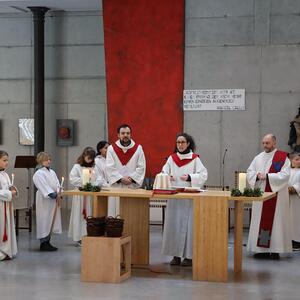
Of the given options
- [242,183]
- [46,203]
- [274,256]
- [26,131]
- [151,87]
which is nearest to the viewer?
[242,183]

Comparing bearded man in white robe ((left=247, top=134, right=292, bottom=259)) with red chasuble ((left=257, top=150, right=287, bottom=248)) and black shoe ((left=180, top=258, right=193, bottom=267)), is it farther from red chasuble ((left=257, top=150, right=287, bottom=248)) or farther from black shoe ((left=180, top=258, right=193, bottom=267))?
black shoe ((left=180, top=258, right=193, bottom=267))

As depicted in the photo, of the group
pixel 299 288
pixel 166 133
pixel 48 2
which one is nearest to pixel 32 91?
pixel 48 2

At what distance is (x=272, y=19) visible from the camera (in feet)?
44.8

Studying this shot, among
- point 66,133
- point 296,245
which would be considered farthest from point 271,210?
point 66,133

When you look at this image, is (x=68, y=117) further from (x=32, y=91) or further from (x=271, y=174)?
(x=271, y=174)

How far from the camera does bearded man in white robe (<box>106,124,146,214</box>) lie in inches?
388

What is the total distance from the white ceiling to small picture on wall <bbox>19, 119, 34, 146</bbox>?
94.9 inches

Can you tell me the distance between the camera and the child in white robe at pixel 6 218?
971 cm

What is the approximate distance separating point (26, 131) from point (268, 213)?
7.36m

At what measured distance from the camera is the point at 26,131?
1611 cm

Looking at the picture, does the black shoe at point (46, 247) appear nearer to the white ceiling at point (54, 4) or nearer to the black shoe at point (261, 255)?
the black shoe at point (261, 255)

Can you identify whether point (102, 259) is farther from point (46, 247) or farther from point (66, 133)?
point (66, 133)

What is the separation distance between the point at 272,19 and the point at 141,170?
5.16 m

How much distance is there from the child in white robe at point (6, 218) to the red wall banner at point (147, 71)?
4.37 metres
